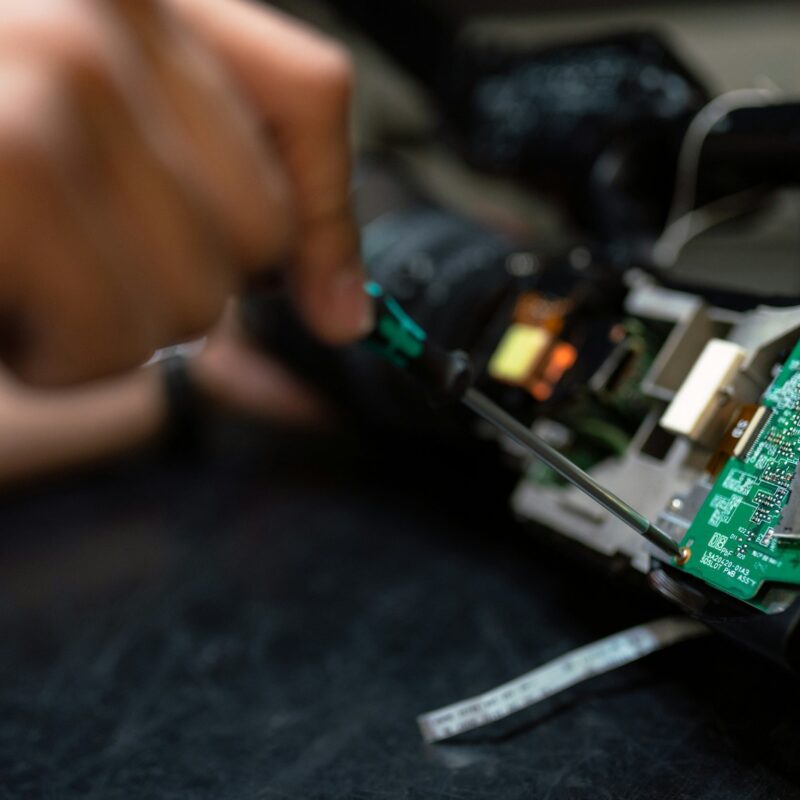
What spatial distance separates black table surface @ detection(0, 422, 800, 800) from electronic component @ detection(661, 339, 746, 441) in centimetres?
13

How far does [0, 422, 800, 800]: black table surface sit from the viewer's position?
1.66 ft

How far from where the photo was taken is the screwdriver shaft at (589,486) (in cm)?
50

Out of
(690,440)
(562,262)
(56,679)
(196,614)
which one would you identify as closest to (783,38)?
(562,262)

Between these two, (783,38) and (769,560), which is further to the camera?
(783,38)

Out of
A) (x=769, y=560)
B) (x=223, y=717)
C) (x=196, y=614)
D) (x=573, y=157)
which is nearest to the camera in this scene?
(x=769, y=560)

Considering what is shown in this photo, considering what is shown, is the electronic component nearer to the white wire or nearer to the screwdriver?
the screwdriver

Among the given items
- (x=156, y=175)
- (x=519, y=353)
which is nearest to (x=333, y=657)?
A: (x=519, y=353)

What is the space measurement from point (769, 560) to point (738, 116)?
50cm

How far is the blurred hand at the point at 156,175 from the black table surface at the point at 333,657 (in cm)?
26

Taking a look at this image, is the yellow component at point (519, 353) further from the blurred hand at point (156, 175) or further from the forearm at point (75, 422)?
the forearm at point (75, 422)

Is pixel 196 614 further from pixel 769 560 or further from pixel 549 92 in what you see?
pixel 549 92

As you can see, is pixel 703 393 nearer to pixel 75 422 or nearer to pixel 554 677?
pixel 554 677

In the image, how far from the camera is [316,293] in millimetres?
642

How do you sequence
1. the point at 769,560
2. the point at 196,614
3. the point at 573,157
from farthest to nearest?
the point at 573,157 < the point at 196,614 < the point at 769,560
